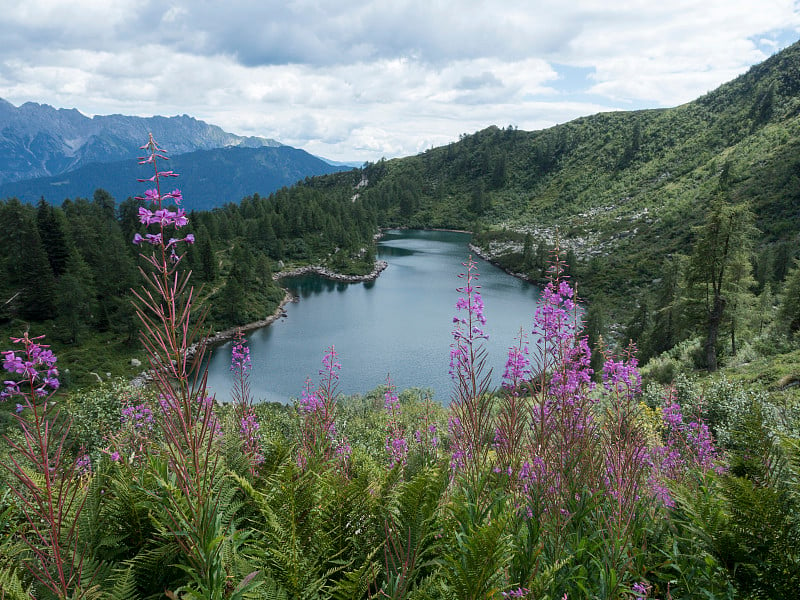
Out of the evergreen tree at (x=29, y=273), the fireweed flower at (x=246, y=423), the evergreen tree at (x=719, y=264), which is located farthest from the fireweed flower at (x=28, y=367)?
the evergreen tree at (x=29, y=273)

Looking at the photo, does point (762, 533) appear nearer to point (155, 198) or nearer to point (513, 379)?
point (513, 379)

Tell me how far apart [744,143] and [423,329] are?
218 ft

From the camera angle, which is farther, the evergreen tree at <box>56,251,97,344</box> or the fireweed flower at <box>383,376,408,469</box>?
the evergreen tree at <box>56,251,97,344</box>

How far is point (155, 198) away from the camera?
5.54ft

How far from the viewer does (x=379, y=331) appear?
4569 cm

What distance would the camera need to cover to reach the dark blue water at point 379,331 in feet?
113

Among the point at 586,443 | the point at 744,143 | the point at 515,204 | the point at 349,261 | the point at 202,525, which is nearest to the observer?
the point at 202,525

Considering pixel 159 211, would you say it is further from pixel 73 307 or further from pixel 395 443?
pixel 73 307

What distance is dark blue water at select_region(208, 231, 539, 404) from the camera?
34.5m

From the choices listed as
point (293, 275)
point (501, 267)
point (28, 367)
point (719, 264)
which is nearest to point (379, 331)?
point (719, 264)

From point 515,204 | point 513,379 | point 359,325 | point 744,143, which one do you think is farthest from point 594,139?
point 513,379

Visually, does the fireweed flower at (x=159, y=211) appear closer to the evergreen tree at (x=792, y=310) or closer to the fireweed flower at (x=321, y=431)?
the fireweed flower at (x=321, y=431)

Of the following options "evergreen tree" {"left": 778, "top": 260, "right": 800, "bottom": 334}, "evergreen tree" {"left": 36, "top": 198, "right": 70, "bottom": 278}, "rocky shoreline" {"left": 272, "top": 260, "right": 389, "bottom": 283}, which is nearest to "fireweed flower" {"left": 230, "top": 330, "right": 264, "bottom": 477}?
"evergreen tree" {"left": 778, "top": 260, "right": 800, "bottom": 334}

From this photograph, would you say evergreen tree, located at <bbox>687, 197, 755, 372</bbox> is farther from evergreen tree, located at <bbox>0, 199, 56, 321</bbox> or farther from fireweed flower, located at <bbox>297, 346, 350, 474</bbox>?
evergreen tree, located at <bbox>0, 199, 56, 321</bbox>
